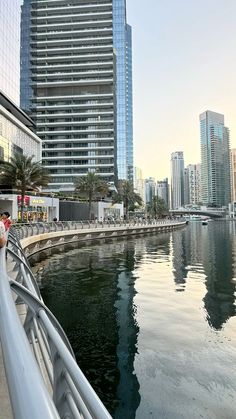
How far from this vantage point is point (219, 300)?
49.6 feet

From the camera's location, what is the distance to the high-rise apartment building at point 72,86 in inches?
4783

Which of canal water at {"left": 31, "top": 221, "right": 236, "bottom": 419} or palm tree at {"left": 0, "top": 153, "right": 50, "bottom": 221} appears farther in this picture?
palm tree at {"left": 0, "top": 153, "right": 50, "bottom": 221}

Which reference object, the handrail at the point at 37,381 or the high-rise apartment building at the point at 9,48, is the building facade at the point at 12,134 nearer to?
the high-rise apartment building at the point at 9,48

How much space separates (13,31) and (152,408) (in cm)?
8126

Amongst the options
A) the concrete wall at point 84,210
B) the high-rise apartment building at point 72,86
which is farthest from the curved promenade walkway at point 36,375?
the high-rise apartment building at point 72,86

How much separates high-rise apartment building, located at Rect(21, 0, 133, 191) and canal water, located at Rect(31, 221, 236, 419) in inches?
3961

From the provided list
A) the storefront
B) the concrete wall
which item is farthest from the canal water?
the concrete wall

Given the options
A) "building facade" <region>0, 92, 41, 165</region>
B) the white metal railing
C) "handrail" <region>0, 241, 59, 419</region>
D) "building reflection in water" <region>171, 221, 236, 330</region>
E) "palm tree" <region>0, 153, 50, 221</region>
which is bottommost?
"building reflection in water" <region>171, 221, 236, 330</region>

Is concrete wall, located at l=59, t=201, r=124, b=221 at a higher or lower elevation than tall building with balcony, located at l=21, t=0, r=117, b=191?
lower

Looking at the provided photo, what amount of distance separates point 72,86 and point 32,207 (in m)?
80.3

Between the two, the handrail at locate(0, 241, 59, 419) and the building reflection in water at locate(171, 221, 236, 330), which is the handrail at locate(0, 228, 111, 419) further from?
the building reflection in water at locate(171, 221, 236, 330)

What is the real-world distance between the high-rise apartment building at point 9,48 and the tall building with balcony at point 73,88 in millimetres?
46632

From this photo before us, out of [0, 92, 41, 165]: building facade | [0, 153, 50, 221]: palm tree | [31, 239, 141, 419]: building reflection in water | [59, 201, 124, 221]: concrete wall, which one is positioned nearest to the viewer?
[31, 239, 141, 419]: building reflection in water

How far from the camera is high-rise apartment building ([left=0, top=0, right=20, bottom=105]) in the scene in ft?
218
